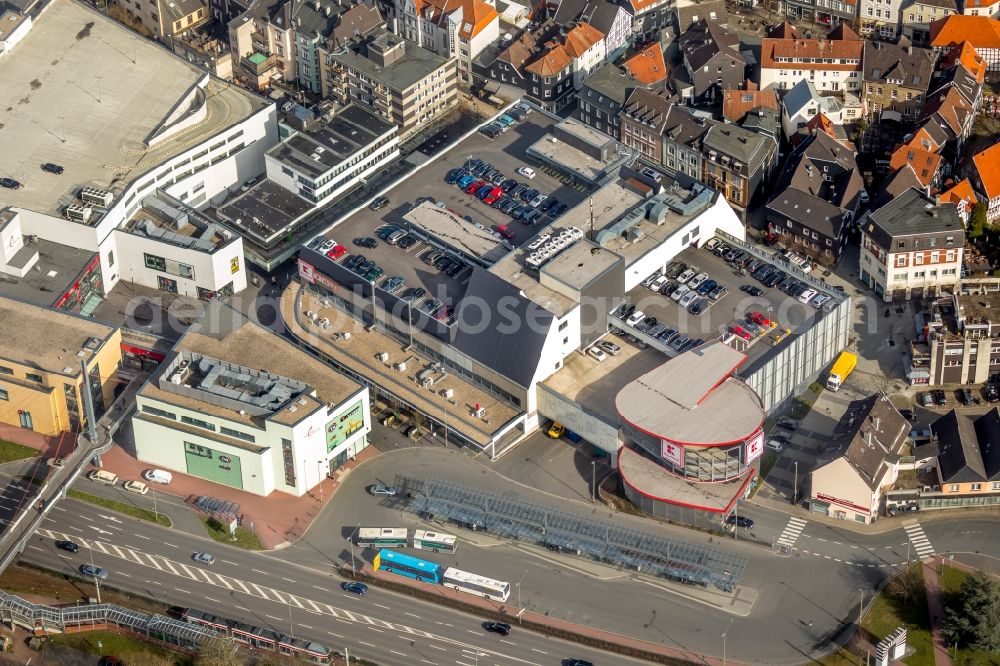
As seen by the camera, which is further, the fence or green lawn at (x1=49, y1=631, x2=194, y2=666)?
the fence

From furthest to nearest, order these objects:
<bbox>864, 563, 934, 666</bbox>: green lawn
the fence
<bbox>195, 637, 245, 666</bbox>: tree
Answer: the fence < <bbox>864, 563, 934, 666</bbox>: green lawn < <bbox>195, 637, 245, 666</bbox>: tree

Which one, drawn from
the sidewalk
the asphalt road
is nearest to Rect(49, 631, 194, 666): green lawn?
the asphalt road

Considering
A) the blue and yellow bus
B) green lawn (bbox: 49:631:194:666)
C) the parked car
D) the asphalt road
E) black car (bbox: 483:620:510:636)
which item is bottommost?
green lawn (bbox: 49:631:194:666)

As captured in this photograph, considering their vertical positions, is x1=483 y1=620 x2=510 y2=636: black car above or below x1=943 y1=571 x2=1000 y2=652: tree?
below

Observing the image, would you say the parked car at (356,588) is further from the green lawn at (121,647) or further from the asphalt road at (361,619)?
the green lawn at (121,647)

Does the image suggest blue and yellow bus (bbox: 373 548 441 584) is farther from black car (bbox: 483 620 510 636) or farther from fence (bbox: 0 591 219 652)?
fence (bbox: 0 591 219 652)

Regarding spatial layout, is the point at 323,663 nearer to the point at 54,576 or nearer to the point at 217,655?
the point at 217,655

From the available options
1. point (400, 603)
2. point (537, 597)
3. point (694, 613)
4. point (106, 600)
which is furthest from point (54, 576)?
point (694, 613)

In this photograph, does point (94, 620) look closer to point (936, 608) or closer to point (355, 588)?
point (355, 588)

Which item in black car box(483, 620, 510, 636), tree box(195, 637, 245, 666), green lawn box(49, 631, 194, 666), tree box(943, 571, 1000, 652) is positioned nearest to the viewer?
tree box(943, 571, 1000, 652)
